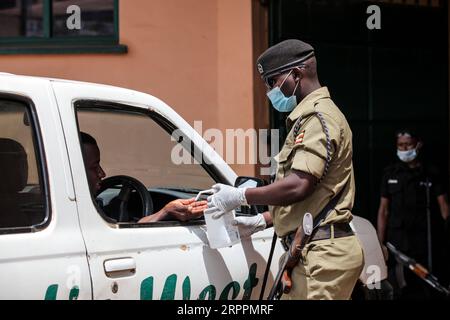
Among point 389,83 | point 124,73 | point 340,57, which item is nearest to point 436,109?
point 389,83

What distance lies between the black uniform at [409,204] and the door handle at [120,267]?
442 centimetres

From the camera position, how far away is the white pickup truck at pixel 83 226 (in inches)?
111

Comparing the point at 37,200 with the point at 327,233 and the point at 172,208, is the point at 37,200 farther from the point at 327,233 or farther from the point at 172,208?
the point at 327,233

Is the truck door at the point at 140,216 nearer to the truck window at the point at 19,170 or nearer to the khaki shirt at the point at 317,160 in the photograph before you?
the truck window at the point at 19,170

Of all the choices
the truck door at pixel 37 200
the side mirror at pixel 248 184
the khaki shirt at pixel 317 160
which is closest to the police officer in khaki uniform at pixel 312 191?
the khaki shirt at pixel 317 160

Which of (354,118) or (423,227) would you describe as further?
(354,118)

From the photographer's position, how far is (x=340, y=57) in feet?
25.3

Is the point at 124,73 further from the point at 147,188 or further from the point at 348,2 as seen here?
the point at 147,188

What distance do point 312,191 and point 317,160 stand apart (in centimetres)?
14

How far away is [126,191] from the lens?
3.76 metres

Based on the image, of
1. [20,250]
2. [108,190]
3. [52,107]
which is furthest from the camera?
[108,190]

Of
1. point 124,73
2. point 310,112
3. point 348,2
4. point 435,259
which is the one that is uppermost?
point 348,2

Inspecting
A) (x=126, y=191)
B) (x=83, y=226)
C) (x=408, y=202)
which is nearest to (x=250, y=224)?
(x=126, y=191)
